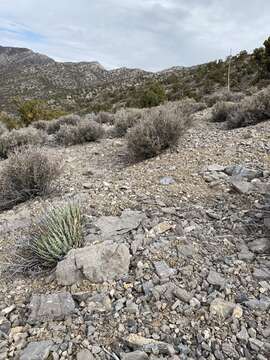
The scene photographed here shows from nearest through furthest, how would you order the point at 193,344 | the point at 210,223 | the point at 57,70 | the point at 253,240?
the point at 193,344 → the point at 253,240 → the point at 210,223 → the point at 57,70

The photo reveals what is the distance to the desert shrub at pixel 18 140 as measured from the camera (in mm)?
10102

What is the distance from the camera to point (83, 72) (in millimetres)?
75250

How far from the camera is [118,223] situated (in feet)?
13.8

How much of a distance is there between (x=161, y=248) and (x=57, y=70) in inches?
2887

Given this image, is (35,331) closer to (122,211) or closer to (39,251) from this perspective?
(39,251)

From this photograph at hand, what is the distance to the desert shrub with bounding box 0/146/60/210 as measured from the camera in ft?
19.0

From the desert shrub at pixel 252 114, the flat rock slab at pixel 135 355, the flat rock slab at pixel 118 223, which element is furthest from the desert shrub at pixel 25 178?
the desert shrub at pixel 252 114

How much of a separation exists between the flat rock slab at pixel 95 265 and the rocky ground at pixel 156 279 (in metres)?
0.01

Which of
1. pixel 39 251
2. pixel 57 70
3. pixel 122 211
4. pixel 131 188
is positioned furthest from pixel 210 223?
pixel 57 70

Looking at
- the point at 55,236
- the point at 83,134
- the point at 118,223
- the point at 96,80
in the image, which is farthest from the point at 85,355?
the point at 96,80

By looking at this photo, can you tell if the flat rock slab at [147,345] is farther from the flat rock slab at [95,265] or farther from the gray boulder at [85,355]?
the flat rock slab at [95,265]

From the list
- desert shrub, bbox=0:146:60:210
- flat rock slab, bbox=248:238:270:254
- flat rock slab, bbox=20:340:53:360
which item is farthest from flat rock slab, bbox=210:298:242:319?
desert shrub, bbox=0:146:60:210

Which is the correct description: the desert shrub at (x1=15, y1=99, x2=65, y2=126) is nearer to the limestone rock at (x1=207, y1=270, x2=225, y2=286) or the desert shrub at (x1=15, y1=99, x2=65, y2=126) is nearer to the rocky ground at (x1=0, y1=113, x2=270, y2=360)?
the rocky ground at (x1=0, y1=113, x2=270, y2=360)

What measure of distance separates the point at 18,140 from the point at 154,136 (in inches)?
215
